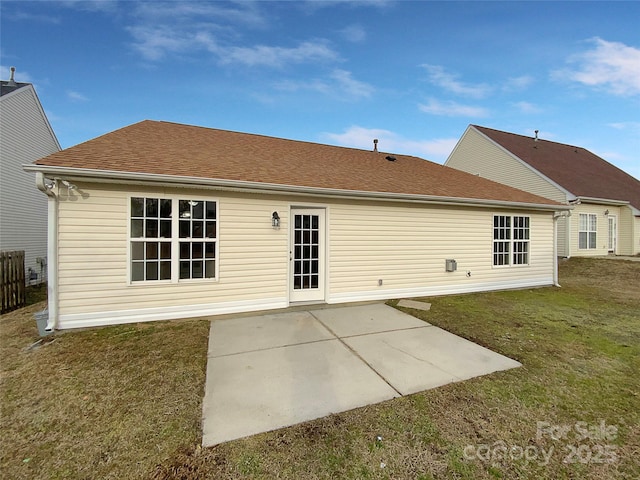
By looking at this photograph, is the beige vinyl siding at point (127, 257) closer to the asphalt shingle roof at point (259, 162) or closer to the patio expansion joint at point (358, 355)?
the asphalt shingle roof at point (259, 162)

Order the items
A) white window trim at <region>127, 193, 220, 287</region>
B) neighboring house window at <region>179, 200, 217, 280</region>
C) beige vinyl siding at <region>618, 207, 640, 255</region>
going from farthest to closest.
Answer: beige vinyl siding at <region>618, 207, 640, 255</region> < neighboring house window at <region>179, 200, 217, 280</region> < white window trim at <region>127, 193, 220, 287</region>

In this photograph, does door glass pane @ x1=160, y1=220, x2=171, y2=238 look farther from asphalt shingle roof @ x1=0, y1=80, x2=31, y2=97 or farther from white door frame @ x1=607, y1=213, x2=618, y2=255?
white door frame @ x1=607, y1=213, x2=618, y2=255

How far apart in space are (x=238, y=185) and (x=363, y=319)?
3.60 metres

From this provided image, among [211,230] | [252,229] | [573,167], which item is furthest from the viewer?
[573,167]

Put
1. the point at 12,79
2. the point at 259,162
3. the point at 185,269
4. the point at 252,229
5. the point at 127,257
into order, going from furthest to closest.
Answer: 1. the point at 12,79
2. the point at 259,162
3. the point at 252,229
4. the point at 185,269
5. the point at 127,257

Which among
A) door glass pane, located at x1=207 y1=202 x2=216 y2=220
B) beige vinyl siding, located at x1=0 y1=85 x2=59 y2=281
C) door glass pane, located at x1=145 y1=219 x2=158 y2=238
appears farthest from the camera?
beige vinyl siding, located at x1=0 y1=85 x2=59 y2=281

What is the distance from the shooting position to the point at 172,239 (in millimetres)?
5562

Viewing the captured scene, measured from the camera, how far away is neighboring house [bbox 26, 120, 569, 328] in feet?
16.9

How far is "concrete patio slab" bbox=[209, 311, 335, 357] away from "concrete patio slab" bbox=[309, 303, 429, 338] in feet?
0.89

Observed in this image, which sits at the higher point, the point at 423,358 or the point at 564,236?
the point at 564,236

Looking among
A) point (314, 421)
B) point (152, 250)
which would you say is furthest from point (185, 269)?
point (314, 421)

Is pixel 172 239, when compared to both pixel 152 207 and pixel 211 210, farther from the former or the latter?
pixel 211 210

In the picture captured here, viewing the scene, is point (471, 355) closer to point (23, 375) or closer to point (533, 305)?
point (533, 305)

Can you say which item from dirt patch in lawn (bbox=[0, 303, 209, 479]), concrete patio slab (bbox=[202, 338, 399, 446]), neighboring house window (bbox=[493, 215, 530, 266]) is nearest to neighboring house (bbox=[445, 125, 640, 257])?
neighboring house window (bbox=[493, 215, 530, 266])
